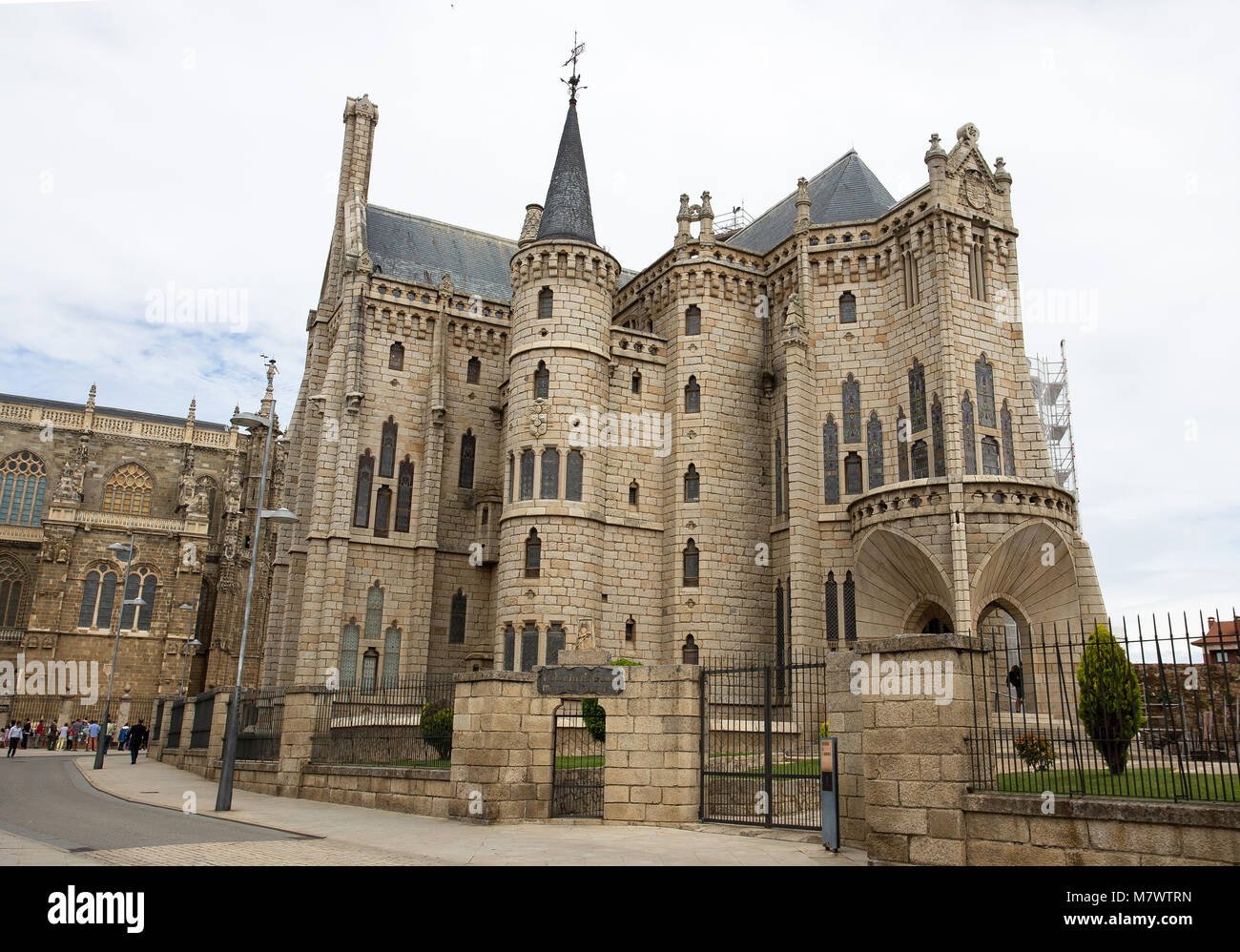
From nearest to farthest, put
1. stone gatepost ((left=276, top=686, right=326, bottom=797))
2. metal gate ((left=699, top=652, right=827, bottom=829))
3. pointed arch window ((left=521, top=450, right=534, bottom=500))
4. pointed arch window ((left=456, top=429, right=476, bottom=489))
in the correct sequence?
metal gate ((left=699, top=652, right=827, bottom=829)), stone gatepost ((left=276, top=686, right=326, bottom=797)), pointed arch window ((left=521, top=450, right=534, bottom=500)), pointed arch window ((left=456, top=429, right=476, bottom=489))

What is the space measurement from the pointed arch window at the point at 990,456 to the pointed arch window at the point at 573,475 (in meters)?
12.2

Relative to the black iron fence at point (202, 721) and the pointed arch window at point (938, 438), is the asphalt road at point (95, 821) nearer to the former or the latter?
the black iron fence at point (202, 721)

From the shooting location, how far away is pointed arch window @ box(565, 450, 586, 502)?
3061 centimetres

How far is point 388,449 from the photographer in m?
34.8

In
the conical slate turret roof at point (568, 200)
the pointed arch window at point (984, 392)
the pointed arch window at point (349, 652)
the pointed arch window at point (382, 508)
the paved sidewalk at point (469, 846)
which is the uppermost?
the conical slate turret roof at point (568, 200)

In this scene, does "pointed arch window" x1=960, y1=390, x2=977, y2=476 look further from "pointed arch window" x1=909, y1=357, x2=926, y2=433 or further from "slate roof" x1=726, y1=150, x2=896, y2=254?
"slate roof" x1=726, y1=150, x2=896, y2=254

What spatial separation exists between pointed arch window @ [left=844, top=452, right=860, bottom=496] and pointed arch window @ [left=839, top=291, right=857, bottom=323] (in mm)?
4609

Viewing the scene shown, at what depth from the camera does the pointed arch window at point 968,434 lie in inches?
1069

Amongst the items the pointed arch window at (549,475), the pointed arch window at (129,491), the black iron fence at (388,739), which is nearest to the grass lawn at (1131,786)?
the black iron fence at (388,739)

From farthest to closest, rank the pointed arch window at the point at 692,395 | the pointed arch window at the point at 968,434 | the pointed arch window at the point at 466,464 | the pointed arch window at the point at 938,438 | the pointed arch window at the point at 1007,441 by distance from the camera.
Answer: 1. the pointed arch window at the point at 466,464
2. the pointed arch window at the point at 692,395
3. the pointed arch window at the point at 1007,441
4. the pointed arch window at the point at 938,438
5. the pointed arch window at the point at 968,434

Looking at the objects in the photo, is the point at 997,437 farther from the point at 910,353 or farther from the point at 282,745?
the point at 282,745

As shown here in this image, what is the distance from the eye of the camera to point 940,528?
2616 cm

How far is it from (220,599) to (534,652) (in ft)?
114

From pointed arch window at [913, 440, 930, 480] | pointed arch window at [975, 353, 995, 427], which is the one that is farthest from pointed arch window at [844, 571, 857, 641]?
pointed arch window at [975, 353, 995, 427]
